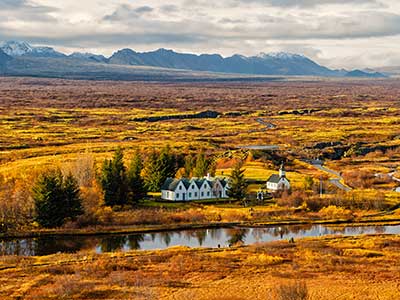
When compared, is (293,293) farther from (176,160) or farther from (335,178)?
(335,178)

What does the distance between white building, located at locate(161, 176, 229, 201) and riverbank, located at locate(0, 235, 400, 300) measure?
2071cm

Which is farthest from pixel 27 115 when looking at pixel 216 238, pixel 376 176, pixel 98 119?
pixel 216 238

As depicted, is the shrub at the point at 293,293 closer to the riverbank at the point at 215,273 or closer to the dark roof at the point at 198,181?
the riverbank at the point at 215,273

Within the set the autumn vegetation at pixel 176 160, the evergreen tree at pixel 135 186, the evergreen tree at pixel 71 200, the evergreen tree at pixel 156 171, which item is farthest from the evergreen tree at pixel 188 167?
the evergreen tree at pixel 71 200

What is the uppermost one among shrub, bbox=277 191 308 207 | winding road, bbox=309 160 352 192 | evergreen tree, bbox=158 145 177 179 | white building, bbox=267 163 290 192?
evergreen tree, bbox=158 145 177 179

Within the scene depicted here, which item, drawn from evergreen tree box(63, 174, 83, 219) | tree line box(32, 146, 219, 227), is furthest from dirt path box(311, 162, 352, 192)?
evergreen tree box(63, 174, 83, 219)

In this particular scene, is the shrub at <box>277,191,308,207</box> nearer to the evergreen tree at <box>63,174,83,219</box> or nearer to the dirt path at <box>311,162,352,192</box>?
the dirt path at <box>311,162,352,192</box>

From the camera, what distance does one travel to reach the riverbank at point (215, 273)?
44.1 meters

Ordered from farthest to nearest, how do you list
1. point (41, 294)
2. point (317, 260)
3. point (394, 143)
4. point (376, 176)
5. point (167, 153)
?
point (394, 143) → point (376, 176) → point (167, 153) → point (317, 260) → point (41, 294)

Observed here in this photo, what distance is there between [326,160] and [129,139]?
46900 mm

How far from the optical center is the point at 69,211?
6650cm

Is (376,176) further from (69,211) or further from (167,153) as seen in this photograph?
(69,211)

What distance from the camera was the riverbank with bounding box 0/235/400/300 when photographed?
145 ft

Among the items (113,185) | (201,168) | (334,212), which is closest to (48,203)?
(113,185)
